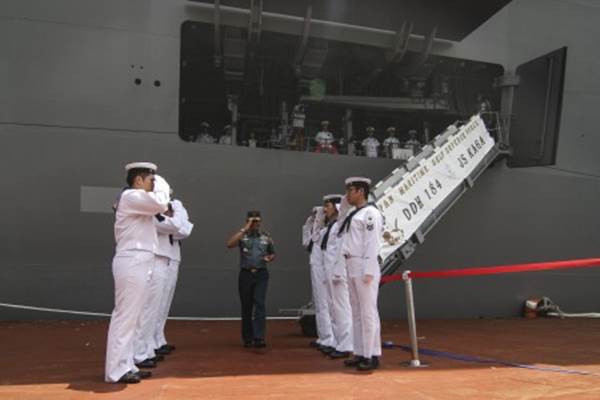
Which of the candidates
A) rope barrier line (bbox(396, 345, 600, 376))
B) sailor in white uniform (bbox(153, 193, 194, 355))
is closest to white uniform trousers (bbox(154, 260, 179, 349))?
sailor in white uniform (bbox(153, 193, 194, 355))

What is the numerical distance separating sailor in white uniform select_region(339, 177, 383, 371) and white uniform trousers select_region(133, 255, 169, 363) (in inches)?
68.1

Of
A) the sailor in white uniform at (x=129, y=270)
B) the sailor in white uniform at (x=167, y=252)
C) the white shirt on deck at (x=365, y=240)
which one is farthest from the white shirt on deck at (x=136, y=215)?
the white shirt on deck at (x=365, y=240)

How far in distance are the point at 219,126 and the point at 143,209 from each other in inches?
278

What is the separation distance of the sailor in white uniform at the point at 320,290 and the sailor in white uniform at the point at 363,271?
0.94 m

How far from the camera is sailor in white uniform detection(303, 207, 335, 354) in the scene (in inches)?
238

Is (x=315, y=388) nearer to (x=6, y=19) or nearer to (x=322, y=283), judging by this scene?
(x=322, y=283)

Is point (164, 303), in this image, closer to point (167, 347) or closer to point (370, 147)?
point (167, 347)

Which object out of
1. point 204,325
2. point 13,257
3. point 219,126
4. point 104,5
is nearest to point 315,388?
point 204,325

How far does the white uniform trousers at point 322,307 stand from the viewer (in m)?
6.04

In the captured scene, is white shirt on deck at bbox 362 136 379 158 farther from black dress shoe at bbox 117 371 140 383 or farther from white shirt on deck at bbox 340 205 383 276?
black dress shoe at bbox 117 371 140 383

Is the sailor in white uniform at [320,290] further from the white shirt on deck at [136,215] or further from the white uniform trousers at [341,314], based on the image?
the white shirt on deck at [136,215]

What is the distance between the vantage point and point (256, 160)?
8.66 m

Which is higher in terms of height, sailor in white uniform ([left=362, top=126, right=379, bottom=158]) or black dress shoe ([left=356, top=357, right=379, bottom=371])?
sailor in white uniform ([left=362, top=126, right=379, bottom=158])

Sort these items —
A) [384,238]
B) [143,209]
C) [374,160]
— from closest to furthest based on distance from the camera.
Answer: [143,209], [384,238], [374,160]
